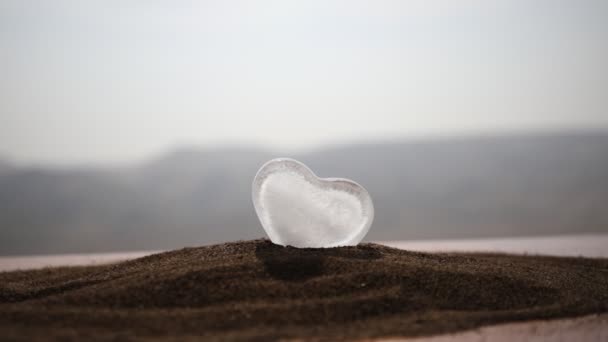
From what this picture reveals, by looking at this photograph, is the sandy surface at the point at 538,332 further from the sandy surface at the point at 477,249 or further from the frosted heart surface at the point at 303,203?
the sandy surface at the point at 477,249

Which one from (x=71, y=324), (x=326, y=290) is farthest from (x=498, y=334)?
(x=71, y=324)

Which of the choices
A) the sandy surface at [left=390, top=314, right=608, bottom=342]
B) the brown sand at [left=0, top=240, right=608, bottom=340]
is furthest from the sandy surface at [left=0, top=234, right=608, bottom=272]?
the sandy surface at [left=390, top=314, right=608, bottom=342]

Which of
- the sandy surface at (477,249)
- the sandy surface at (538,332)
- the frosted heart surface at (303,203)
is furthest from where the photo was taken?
the sandy surface at (477,249)

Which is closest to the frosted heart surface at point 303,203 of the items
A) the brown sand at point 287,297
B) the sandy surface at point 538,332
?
the brown sand at point 287,297

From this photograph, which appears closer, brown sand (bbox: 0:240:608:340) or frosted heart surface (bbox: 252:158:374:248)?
brown sand (bbox: 0:240:608:340)

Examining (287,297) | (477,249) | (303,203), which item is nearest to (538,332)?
(287,297)

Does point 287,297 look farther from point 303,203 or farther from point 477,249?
point 477,249

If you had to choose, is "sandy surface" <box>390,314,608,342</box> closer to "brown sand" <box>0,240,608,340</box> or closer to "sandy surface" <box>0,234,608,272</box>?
"brown sand" <box>0,240,608,340</box>
